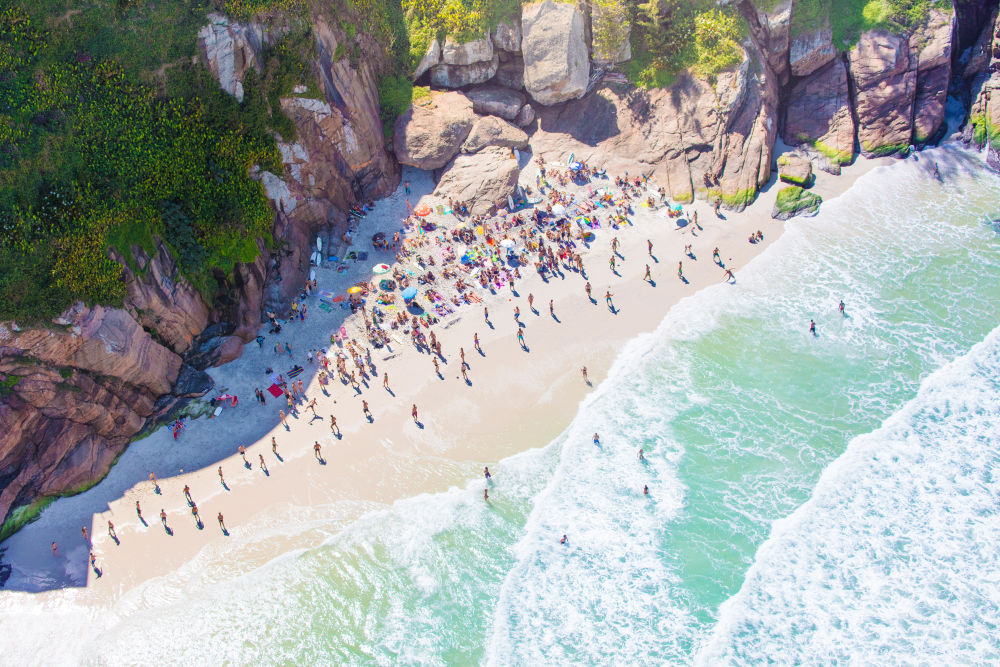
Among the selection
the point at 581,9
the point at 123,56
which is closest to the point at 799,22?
the point at 581,9

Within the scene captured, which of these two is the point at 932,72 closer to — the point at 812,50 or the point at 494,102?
the point at 812,50

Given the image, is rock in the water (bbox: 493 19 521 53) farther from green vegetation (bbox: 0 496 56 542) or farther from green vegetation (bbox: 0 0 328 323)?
green vegetation (bbox: 0 496 56 542)

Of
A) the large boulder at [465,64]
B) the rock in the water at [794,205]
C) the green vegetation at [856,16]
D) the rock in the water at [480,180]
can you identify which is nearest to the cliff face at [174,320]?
the rock in the water at [480,180]

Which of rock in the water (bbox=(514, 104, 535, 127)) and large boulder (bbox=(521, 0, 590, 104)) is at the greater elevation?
large boulder (bbox=(521, 0, 590, 104))

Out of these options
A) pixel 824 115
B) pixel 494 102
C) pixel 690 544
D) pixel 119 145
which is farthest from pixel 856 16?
pixel 119 145

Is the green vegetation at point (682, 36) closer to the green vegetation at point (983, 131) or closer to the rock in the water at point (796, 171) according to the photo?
the rock in the water at point (796, 171)

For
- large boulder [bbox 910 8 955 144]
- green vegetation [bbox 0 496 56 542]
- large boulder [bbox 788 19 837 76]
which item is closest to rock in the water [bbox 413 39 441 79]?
large boulder [bbox 788 19 837 76]

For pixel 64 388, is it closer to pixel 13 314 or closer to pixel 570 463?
pixel 13 314
